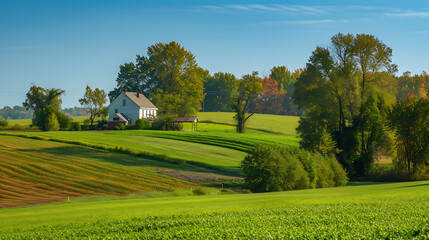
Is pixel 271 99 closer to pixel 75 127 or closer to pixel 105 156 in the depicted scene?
pixel 75 127

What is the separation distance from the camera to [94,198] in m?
31.5

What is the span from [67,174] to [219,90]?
12464 centimetres

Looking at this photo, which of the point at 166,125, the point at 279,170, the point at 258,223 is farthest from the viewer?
the point at 166,125

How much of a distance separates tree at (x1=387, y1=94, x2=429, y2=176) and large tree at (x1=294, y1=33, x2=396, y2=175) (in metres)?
4.09

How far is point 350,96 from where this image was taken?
5325 centimetres

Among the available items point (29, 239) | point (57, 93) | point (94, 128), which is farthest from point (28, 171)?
point (57, 93)

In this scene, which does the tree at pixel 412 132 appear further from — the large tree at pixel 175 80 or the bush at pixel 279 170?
the large tree at pixel 175 80

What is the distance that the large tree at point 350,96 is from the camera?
51938mm

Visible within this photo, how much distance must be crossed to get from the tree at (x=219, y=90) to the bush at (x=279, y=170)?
403ft

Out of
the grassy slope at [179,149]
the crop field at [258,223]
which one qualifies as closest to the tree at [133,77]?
the grassy slope at [179,149]

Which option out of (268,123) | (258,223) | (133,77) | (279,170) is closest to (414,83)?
(268,123)

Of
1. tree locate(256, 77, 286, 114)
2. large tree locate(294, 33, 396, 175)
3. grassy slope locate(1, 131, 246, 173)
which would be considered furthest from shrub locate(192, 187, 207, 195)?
tree locate(256, 77, 286, 114)

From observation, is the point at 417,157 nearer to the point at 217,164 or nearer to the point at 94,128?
the point at 217,164

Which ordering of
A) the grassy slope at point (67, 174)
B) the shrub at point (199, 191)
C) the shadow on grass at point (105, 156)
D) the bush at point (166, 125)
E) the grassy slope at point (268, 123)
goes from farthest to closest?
the grassy slope at point (268, 123), the bush at point (166, 125), the shadow on grass at point (105, 156), the grassy slope at point (67, 174), the shrub at point (199, 191)
